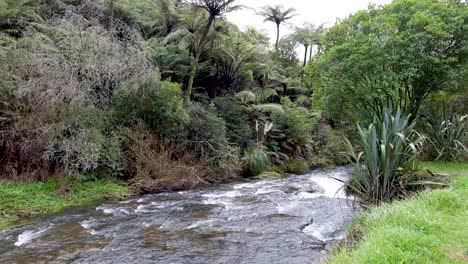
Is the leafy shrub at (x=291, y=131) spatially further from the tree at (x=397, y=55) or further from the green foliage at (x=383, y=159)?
the green foliage at (x=383, y=159)

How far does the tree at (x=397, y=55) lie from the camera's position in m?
9.95

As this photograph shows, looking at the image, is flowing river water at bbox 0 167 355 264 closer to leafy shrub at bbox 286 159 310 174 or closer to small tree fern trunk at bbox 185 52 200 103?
small tree fern trunk at bbox 185 52 200 103

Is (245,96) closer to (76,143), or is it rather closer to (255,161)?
(255,161)

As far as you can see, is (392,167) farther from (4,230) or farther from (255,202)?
(4,230)

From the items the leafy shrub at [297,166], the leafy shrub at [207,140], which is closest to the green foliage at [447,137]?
the leafy shrub at [207,140]

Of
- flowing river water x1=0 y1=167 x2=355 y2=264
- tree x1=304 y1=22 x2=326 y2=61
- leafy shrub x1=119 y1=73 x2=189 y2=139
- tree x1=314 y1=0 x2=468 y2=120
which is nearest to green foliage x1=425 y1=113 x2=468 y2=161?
tree x1=314 y1=0 x2=468 y2=120

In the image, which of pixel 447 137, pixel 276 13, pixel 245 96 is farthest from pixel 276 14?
pixel 447 137

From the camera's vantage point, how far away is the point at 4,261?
18.8 feet

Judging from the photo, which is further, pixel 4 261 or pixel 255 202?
pixel 255 202

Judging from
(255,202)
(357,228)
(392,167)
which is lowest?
(255,202)

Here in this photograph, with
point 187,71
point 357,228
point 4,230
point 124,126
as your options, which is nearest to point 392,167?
point 357,228

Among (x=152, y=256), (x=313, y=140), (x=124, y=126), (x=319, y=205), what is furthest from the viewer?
(x=313, y=140)

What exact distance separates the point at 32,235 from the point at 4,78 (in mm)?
5013

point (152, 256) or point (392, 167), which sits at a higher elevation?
point (392, 167)
